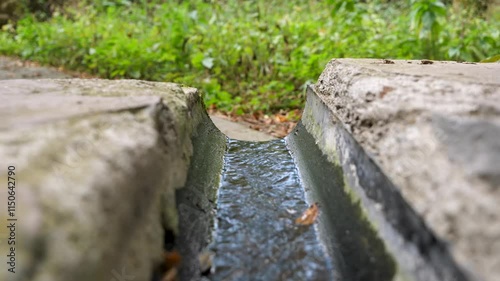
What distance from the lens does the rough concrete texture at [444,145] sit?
0.65 meters

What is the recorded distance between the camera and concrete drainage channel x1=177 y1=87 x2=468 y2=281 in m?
0.83

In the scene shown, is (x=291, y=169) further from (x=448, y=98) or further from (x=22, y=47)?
(x=22, y=47)

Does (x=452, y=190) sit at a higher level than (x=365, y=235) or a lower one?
higher

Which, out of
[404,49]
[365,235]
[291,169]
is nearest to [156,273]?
[365,235]

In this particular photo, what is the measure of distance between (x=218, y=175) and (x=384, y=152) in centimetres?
79

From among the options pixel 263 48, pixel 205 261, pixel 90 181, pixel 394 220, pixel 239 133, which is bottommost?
pixel 239 133

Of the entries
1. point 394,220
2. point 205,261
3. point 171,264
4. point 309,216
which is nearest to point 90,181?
point 171,264

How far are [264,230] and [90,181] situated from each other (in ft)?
2.06

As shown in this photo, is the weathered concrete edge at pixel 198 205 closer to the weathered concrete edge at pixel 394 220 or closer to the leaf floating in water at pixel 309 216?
the leaf floating in water at pixel 309 216

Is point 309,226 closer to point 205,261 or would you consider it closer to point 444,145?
point 205,261

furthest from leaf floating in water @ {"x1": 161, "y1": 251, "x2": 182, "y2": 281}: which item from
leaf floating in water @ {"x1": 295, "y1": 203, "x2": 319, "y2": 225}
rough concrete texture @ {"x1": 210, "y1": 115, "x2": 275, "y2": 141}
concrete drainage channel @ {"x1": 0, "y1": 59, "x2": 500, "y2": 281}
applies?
rough concrete texture @ {"x1": 210, "y1": 115, "x2": 275, "y2": 141}

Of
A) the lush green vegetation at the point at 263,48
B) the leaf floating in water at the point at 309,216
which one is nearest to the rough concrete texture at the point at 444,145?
the leaf floating in water at the point at 309,216

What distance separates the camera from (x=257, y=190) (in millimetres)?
1462

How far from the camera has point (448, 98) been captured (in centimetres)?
103
